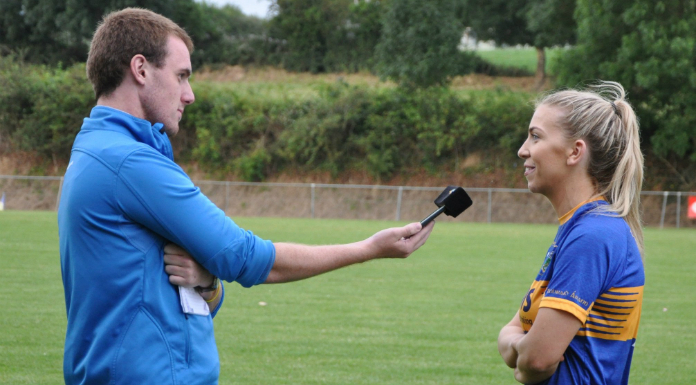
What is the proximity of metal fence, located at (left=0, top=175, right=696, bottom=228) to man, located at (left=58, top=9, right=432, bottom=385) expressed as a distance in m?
28.5

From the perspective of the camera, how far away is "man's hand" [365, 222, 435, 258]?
8.87 feet

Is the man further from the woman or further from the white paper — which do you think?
the woman

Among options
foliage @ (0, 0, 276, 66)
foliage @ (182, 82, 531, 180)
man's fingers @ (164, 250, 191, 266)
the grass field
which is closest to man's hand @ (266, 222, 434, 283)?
man's fingers @ (164, 250, 191, 266)

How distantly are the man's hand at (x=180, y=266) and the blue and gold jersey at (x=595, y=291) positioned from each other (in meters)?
1.20

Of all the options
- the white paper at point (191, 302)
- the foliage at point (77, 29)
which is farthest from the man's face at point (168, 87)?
the foliage at point (77, 29)

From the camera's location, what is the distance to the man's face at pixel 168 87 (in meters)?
2.47

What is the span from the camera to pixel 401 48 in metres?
38.4

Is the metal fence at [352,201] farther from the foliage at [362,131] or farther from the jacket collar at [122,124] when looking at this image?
the jacket collar at [122,124]

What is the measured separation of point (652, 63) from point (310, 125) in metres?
16.7

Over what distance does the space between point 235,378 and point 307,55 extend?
48.8m

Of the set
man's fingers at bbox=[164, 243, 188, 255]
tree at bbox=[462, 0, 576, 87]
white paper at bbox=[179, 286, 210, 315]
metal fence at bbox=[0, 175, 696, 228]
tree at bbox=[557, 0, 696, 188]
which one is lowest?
metal fence at bbox=[0, 175, 696, 228]

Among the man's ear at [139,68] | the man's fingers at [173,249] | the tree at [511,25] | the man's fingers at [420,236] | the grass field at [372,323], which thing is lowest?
the grass field at [372,323]

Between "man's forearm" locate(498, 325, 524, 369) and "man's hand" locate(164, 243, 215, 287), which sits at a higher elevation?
"man's hand" locate(164, 243, 215, 287)

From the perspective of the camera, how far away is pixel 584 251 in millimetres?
2295
